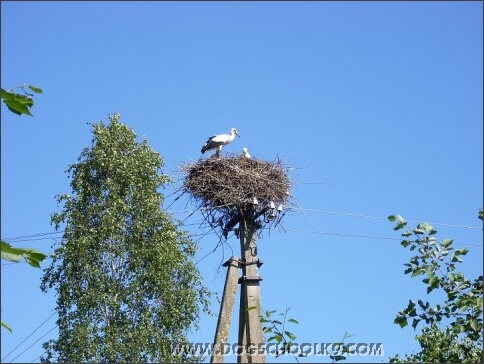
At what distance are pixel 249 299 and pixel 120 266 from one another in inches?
342

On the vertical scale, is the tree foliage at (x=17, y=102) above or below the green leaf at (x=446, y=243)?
below

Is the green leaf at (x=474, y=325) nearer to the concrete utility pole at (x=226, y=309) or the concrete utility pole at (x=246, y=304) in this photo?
the concrete utility pole at (x=246, y=304)

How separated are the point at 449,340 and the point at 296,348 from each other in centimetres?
394

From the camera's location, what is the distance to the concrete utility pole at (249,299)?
773 cm

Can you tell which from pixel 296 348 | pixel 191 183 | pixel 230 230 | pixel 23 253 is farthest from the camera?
pixel 191 183

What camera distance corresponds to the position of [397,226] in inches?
293

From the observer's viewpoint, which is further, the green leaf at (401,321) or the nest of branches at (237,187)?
the nest of branches at (237,187)

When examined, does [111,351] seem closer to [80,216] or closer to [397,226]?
[80,216]

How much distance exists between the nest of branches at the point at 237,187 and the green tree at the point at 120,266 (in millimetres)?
5249

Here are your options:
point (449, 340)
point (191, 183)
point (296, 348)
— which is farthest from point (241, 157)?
point (296, 348)

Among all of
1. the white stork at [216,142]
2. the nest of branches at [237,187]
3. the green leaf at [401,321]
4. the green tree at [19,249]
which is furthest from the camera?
the white stork at [216,142]

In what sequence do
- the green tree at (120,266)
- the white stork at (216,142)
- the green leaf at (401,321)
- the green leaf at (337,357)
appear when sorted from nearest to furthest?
the green leaf at (337,357) < the green leaf at (401,321) < the white stork at (216,142) < the green tree at (120,266)

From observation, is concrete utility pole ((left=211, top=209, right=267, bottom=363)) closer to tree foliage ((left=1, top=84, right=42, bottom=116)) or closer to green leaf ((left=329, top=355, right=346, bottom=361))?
green leaf ((left=329, top=355, right=346, bottom=361))

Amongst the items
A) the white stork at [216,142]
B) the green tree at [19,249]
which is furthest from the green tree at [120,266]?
the green tree at [19,249]
